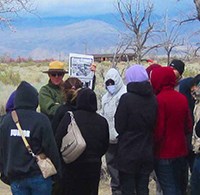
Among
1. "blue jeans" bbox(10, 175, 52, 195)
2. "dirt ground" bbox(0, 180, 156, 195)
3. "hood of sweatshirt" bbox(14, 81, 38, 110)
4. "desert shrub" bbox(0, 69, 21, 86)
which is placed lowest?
"desert shrub" bbox(0, 69, 21, 86)

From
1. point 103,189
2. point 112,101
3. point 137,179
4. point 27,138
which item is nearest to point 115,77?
point 112,101

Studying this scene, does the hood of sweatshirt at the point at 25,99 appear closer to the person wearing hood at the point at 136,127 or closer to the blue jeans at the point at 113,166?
the person wearing hood at the point at 136,127

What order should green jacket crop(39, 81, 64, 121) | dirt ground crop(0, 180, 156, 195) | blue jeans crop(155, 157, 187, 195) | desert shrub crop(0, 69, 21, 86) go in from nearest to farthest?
blue jeans crop(155, 157, 187, 195) < green jacket crop(39, 81, 64, 121) < dirt ground crop(0, 180, 156, 195) < desert shrub crop(0, 69, 21, 86)

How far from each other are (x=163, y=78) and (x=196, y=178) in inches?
46.2

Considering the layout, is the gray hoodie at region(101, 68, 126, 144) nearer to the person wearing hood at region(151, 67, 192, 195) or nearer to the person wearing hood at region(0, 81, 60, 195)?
the person wearing hood at region(151, 67, 192, 195)

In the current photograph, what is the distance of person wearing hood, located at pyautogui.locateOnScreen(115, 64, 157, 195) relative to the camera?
23.7ft

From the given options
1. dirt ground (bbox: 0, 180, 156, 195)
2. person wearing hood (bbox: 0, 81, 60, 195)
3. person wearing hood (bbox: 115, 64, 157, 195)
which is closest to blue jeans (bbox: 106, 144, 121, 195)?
person wearing hood (bbox: 115, 64, 157, 195)

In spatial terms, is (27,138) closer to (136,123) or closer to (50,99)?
(136,123)

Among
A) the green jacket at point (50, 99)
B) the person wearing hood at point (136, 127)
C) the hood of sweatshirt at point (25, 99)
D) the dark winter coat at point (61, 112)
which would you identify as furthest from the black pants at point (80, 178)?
the green jacket at point (50, 99)

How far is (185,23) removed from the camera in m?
14.2

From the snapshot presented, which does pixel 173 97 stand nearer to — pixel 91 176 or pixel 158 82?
pixel 158 82

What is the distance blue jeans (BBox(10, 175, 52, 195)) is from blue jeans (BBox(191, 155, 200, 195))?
1729 millimetres

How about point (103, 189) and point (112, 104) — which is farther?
point (103, 189)

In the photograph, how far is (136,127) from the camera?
7.24 metres
